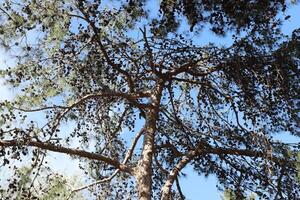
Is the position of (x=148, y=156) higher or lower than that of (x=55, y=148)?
higher

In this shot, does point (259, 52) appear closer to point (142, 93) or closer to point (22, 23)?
point (142, 93)

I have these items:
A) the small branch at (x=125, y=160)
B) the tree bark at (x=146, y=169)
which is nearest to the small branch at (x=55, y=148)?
the tree bark at (x=146, y=169)

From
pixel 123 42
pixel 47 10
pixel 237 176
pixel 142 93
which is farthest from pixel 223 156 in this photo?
pixel 47 10

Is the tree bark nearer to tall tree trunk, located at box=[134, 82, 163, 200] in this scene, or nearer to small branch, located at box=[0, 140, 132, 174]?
tall tree trunk, located at box=[134, 82, 163, 200]

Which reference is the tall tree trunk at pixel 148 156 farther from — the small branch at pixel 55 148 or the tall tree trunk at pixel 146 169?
the small branch at pixel 55 148

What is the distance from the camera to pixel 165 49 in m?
6.45

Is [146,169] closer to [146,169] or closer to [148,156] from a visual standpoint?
[146,169]

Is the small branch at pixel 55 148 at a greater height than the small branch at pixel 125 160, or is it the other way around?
the small branch at pixel 125 160

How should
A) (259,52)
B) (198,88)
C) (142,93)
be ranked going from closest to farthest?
(259,52), (142,93), (198,88)

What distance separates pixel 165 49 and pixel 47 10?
5.21 ft

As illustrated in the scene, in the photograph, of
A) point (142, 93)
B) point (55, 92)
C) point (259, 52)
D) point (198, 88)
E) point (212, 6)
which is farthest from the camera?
point (198, 88)

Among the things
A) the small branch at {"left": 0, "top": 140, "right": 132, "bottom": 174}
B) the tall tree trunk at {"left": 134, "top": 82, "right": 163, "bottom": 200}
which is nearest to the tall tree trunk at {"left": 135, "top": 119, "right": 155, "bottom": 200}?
the tall tree trunk at {"left": 134, "top": 82, "right": 163, "bottom": 200}

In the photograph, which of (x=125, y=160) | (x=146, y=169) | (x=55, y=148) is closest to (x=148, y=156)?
(x=146, y=169)

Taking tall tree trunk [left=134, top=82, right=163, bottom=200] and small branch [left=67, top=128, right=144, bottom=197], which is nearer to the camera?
tall tree trunk [left=134, top=82, right=163, bottom=200]
